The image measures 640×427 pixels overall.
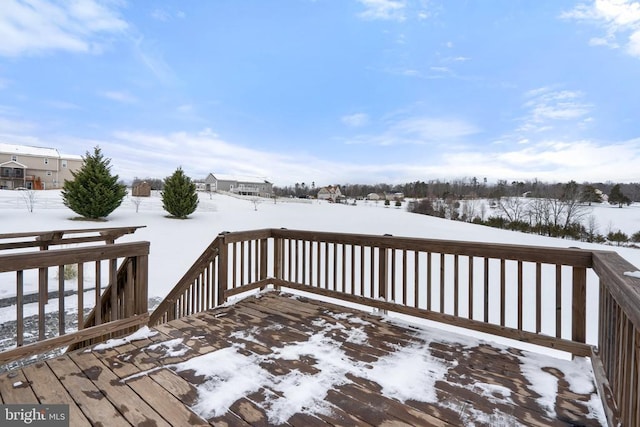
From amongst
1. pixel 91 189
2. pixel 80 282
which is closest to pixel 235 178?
pixel 91 189

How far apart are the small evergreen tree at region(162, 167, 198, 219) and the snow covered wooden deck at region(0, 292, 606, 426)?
15583 millimetres

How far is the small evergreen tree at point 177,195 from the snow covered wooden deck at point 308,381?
15583mm

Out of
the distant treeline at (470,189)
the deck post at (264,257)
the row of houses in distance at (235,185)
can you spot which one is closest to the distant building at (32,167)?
the row of houses in distance at (235,185)

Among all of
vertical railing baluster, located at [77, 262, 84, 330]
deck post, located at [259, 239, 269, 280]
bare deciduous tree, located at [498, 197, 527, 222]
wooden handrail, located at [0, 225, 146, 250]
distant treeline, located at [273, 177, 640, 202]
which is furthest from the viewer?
distant treeline, located at [273, 177, 640, 202]

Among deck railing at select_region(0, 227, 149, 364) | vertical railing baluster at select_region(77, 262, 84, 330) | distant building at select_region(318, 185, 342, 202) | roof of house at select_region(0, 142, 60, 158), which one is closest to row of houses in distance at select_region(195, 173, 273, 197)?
distant building at select_region(318, 185, 342, 202)

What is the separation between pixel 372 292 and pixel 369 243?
0.53 meters

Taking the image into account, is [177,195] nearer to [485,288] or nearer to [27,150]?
[485,288]

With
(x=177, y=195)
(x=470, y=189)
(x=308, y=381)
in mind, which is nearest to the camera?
(x=308, y=381)

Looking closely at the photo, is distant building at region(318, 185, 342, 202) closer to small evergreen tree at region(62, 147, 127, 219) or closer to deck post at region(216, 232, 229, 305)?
small evergreen tree at region(62, 147, 127, 219)

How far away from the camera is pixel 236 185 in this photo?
49750mm

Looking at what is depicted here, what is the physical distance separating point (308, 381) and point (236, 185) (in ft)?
164

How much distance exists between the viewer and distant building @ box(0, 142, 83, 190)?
3058cm

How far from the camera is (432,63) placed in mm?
9180

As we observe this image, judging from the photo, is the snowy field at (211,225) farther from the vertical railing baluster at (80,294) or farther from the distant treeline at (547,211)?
the vertical railing baluster at (80,294)
